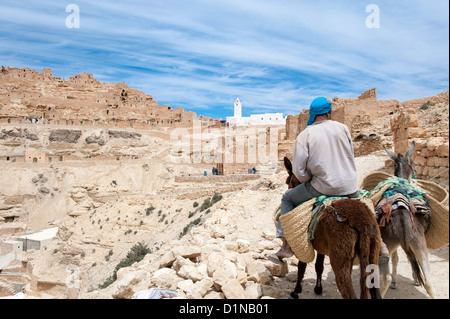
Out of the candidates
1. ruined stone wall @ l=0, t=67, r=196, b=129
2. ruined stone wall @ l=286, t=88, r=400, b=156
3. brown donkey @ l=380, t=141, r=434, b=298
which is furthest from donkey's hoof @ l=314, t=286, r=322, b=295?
ruined stone wall @ l=0, t=67, r=196, b=129

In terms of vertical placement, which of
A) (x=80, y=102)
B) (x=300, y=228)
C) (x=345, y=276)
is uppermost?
(x=80, y=102)

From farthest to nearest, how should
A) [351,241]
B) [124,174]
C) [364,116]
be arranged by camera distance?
[124,174] < [364,116] < [351,241]

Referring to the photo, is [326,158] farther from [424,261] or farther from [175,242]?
[175,242]

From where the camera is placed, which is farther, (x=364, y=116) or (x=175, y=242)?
(x=364, y=116)

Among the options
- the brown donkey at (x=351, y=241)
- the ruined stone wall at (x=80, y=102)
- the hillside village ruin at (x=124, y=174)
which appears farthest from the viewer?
the ruined stone wall at (x=80, y=102)

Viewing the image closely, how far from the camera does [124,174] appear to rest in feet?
82.9

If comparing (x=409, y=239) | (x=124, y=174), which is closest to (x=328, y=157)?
(x=409, y=239)

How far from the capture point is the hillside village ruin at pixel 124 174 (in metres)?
9.42

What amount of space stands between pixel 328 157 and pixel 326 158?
0.07 feet

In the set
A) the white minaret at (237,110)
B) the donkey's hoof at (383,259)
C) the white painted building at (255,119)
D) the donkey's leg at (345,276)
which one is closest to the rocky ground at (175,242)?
the donkey's hoof at (383,259)

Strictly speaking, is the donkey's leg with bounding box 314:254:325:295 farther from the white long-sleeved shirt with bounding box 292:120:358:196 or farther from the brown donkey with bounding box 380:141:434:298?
the white long-sleeved shirt with bounding box 292:120:358:196

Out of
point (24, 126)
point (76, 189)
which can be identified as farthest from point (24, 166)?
point (24, 126)

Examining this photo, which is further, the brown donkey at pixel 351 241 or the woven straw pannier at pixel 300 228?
the woven straw pannier at pixel 300 228

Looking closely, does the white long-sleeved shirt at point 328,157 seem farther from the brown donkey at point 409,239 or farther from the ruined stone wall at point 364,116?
the ruined stone wall at point 364,116
